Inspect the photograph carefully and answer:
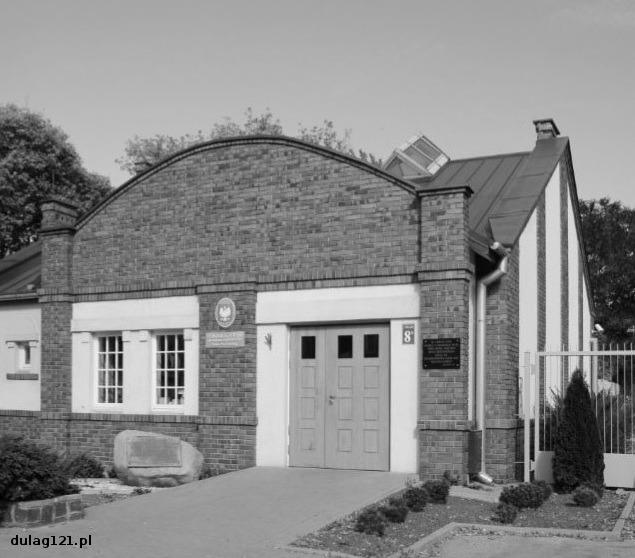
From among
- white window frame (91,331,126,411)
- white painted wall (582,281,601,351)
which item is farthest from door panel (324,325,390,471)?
white painted wall (582,281,601,351)

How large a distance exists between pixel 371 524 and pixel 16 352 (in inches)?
426

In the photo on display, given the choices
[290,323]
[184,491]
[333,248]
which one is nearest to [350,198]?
[333,248]

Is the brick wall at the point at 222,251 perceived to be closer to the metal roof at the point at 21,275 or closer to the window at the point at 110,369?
the window at the point at 110,369

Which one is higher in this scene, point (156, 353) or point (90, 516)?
point (156, 353)

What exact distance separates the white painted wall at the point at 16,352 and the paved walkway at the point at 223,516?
577cm

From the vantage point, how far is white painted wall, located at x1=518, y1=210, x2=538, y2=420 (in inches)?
622

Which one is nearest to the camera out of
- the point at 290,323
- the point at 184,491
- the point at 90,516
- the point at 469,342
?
the point at 90,516

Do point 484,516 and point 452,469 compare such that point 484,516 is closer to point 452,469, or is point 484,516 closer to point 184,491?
point 452,469

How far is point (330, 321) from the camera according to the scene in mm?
14516

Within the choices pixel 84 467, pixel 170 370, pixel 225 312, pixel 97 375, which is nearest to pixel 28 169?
pixel 97 375

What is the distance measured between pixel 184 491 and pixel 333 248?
14.6ft

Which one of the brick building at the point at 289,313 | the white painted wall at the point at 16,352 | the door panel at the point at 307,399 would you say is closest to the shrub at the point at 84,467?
the brick building at the point at 289,313

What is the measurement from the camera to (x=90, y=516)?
11.0 m

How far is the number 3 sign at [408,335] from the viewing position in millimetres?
13906
